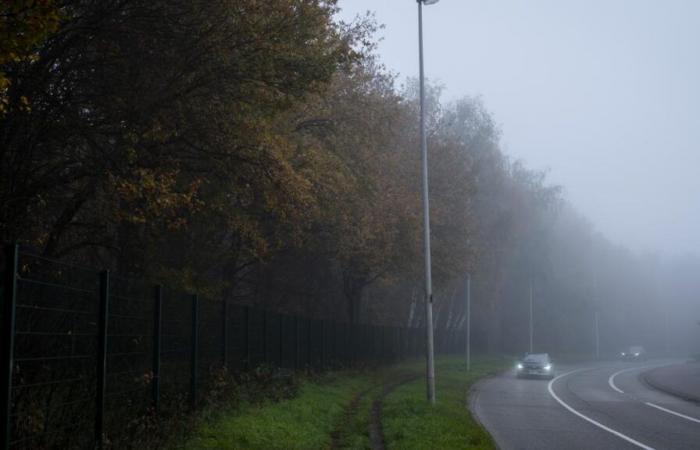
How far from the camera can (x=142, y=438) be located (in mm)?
10117

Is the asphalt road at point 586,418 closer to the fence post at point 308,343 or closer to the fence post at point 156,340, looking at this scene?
the fence post at point 308,343

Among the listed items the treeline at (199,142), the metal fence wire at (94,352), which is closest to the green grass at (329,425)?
the metal fence wire at (94,352)

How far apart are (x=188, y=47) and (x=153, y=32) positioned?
640 mm

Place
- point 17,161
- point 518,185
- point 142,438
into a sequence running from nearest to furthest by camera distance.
Result: 1. point 142,438
2. point 17,161
3. point 518,185

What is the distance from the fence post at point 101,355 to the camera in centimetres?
900

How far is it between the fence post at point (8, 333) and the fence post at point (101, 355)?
2203 millimetres

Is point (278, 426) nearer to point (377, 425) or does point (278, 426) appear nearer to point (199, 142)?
point (377, 425)

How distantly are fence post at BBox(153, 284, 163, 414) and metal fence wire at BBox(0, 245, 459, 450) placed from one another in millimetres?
14

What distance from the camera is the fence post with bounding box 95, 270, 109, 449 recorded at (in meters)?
9.00

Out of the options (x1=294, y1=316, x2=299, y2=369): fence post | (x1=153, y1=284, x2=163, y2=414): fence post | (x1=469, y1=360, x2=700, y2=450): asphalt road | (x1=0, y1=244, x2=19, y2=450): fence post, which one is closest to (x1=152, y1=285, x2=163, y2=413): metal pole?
(x1=153, y1=284, x2=163, y2=414): fence post

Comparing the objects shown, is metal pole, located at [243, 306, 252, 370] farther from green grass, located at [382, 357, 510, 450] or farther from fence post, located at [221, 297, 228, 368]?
green grass, located at [382, 357, 510, 450]

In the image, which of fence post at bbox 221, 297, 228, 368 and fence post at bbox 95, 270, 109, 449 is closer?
fence post at bbox 95, 270, 109, 449

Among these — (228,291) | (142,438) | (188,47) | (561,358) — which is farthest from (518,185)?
(142,438)

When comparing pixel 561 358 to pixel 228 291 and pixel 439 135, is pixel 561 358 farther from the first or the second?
pixel 228 291
